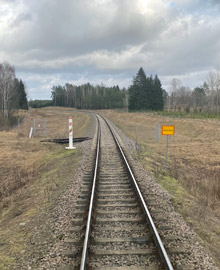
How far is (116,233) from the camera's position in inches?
192

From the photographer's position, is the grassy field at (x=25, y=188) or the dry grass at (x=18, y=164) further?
the dry grass at (x=18, y=164)

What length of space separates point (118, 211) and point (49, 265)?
7.54ft

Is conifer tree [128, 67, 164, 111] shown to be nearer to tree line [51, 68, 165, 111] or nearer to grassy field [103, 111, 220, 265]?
tree line [51, 68, 165, 111]

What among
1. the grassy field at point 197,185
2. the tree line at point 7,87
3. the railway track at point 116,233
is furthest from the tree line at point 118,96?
the railway track at point 116,233

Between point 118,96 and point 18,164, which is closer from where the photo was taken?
point 18,164

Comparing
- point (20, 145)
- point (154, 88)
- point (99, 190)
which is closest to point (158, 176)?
point (99, 190)

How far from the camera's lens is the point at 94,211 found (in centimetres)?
575

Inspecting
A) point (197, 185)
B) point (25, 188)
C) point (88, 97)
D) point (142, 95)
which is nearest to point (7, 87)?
point (25, 188)

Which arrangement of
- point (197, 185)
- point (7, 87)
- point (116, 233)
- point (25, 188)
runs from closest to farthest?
1. point (116, 233)
2. point (25, 188)
3. point (197, 185)
4. point (7, 87)

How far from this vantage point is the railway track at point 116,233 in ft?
12.9

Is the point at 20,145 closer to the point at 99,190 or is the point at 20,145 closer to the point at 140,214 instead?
the point at 99,190

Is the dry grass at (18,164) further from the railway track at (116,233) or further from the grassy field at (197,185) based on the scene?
the grassy field at (197,185)

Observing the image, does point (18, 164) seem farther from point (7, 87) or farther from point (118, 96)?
point (118, 96)

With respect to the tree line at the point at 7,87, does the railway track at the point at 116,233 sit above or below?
below
